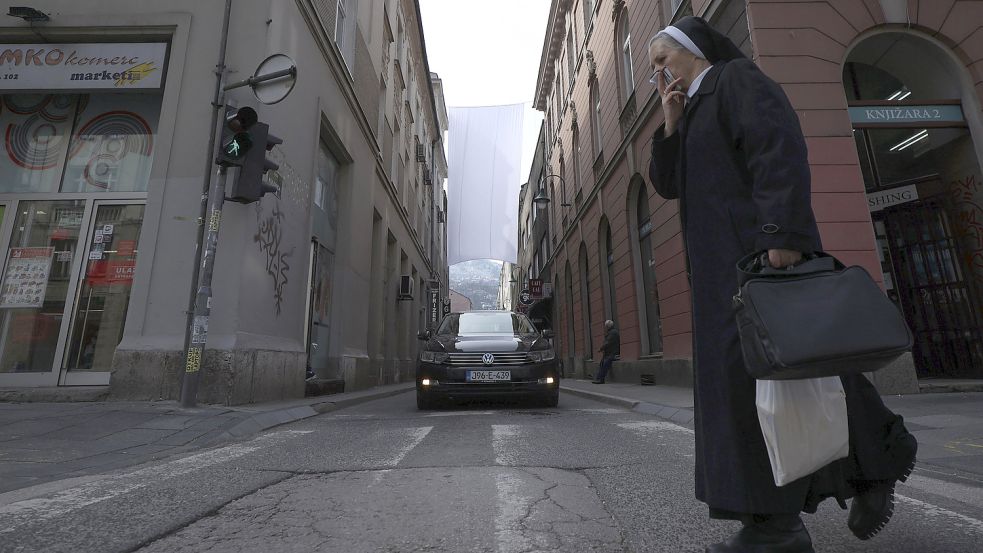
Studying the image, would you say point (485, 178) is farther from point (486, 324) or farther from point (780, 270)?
point (780, 270)

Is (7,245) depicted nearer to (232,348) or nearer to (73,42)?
(73,42)

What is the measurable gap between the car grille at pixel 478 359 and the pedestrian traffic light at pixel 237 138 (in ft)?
11.0

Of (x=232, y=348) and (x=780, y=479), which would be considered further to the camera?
(x=232, y=348)

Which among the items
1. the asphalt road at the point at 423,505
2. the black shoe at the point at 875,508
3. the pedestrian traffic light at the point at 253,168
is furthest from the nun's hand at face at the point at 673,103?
the pedestrian traffic light at the point at 253,168

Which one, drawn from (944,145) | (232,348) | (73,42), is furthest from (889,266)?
(73,42)

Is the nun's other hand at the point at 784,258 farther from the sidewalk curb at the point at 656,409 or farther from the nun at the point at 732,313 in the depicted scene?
the sidewalk curb at the point at 656,409

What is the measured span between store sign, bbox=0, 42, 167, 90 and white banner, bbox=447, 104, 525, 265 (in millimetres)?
26445

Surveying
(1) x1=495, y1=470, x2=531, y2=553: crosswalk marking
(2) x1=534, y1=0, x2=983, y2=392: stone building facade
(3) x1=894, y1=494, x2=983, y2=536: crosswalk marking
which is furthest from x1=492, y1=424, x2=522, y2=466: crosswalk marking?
(2) x1=534, y1=0, x2=983, y2=392: stone building facade

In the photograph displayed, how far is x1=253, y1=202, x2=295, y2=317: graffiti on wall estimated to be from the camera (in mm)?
7004

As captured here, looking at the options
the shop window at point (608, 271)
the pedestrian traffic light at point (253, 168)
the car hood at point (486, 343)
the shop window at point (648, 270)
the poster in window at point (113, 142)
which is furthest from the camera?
Answer: the shop window at point (608, 271)

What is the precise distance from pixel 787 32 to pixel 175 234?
8922mm

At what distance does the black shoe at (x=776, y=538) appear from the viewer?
1456 millimetres

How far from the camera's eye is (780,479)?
1.41 m

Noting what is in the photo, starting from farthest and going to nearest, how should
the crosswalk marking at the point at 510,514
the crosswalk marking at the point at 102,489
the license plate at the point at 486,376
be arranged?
the license plate at the point at 486,376
the crosswalk marking at the point at 102,489
the crosswalk marking at the point at 510,514
